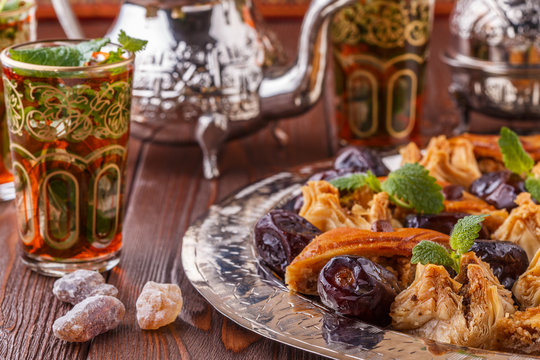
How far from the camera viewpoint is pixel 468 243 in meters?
0.79

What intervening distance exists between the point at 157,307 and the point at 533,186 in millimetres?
471

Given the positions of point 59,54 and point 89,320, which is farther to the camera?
point 59,54

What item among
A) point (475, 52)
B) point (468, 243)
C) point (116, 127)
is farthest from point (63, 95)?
point (475, 52)

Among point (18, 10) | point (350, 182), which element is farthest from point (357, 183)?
point (18, 10)

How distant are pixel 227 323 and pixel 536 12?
2.70 ft

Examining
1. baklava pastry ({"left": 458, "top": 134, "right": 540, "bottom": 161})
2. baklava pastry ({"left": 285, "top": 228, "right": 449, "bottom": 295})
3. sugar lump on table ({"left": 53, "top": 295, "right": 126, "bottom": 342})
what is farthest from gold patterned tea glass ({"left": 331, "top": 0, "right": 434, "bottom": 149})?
sugar lump on table ({"left": 53, "top": 295, "right": 126, "bottom": 342})

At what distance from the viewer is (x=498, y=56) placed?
4.55ft

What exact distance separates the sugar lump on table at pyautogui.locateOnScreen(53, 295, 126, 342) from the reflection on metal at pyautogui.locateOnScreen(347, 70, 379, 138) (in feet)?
2.31

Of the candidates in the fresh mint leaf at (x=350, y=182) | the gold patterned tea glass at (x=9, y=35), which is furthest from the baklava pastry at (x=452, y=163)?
the gold patterned tea glass at (x=9, y=35)

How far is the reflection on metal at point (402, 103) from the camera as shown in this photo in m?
1.40

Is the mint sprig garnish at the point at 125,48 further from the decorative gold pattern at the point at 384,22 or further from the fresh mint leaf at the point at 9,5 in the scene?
the decorative gold pattern at the point at 384,22

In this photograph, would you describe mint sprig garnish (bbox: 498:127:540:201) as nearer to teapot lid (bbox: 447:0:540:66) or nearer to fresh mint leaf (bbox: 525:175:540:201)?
fresh mint leaf (bbox: 525:175:540:201)

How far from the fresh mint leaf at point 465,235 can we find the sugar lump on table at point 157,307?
0.97 ft

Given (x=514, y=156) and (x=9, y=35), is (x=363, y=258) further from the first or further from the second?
(x=9, y=35)
